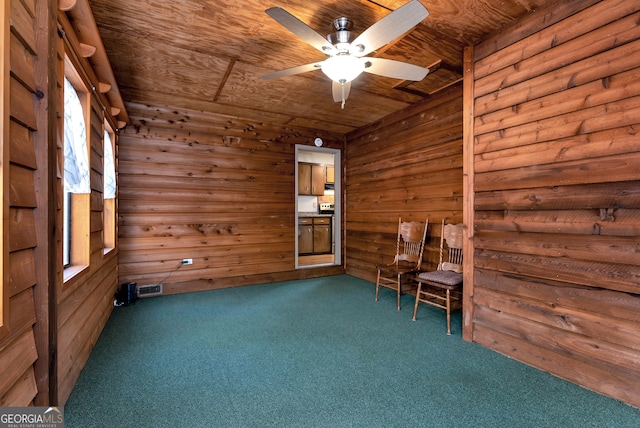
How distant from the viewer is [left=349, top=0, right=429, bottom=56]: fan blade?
5.20ft

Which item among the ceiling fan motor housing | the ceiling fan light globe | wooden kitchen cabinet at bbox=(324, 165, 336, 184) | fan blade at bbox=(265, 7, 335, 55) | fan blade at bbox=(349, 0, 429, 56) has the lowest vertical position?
wooden kitchen cabinet at bbox=(324, 165, 336, 184)

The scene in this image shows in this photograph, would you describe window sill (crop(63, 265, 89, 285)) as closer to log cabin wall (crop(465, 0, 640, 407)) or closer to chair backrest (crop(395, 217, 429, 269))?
log cabin wall (crop(465, 0, 640, 407))

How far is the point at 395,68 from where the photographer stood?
222 cm

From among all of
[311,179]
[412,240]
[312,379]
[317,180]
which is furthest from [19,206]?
[317,180]

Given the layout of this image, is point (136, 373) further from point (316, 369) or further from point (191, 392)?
point (316, 369)

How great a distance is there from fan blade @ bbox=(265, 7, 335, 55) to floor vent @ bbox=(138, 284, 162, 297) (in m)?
3.52

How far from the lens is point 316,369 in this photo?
6.82 feet

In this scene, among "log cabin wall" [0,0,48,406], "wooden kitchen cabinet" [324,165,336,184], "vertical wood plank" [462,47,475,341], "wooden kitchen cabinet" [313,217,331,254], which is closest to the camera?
"log cabin wall" [0,0,48,406]

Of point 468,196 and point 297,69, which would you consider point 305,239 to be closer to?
point 468,196

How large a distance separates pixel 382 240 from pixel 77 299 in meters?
3.55

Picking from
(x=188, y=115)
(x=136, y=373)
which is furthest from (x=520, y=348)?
(x=188, y=115)

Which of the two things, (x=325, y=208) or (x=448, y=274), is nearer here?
(x=448, y=274)

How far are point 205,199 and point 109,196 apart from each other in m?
1.24

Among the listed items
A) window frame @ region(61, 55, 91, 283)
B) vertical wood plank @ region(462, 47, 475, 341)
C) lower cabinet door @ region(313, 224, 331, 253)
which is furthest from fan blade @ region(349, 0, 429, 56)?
lower cabinet door @ region(313, 224, 331, 253)
